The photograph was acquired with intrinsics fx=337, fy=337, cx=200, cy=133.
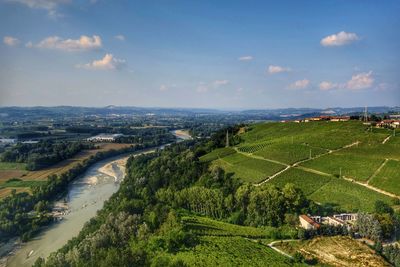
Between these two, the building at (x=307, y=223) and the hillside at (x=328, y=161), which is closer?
the building at (x=307, y=223)

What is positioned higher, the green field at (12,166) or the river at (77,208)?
the green field at (12,166)

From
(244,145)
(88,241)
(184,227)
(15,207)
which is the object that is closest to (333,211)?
(184,227)

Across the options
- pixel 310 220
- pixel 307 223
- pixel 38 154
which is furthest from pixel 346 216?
pixel 38 154

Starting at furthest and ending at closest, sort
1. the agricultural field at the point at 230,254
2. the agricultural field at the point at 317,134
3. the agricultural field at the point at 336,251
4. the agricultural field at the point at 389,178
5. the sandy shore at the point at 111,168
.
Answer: the sandy shore at the point at 111,168, the agricultural field at the point at 317,134, the agricultural field at the point at 389,178, the agricultural field at the point at 336,251, the agricultural field at the point at 230,254

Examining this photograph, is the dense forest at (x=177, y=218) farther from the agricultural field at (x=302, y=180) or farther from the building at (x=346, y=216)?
the agricultural field at (x=302, y=180)

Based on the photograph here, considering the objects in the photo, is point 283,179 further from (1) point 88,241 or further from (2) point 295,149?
(1) point 88,241

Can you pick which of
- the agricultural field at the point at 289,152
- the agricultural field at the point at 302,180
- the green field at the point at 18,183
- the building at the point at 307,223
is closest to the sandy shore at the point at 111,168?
the green field at the point at 18,183

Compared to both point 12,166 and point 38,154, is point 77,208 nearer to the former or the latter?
point 12,166
